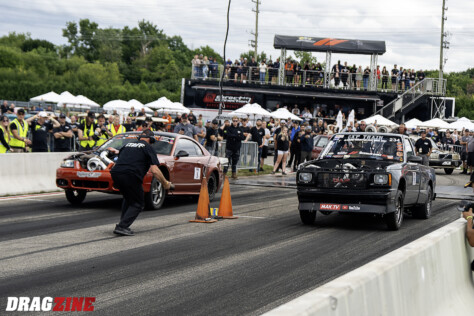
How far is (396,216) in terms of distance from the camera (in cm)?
1156

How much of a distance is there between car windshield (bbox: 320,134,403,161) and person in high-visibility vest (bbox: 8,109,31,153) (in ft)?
27.4

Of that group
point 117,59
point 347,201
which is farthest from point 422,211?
point 117,59

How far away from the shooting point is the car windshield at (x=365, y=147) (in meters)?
12.4

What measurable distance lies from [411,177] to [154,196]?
5.04m

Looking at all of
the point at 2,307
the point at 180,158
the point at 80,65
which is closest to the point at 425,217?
the point at 180,158

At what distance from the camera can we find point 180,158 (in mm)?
14547

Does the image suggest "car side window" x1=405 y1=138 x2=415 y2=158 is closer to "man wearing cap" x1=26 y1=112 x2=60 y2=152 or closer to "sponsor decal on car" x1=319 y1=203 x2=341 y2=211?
"sponsor decal on car" x1=319 y1=203 x2=341 y2=211

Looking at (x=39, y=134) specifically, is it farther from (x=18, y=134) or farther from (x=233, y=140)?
(x=233, y=140)

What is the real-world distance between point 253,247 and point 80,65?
9584 cm

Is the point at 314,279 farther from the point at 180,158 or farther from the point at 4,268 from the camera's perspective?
the point at 180,158

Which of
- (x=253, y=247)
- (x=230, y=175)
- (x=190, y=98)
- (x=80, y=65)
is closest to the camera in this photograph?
(x=253, y=247)

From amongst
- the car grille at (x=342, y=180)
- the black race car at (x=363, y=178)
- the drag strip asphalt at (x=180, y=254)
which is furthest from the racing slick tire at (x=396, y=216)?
the car grille at (x=342, y=180)

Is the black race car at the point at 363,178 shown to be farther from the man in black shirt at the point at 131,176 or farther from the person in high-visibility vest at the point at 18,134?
the person in high-visibility vest at the point at 18,134

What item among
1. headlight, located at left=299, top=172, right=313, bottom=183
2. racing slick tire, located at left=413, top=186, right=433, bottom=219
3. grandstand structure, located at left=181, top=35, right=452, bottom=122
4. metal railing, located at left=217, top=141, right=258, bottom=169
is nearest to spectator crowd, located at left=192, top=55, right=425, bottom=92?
grandstand structure, located at left=181, top=35, right=452, bottom=122
